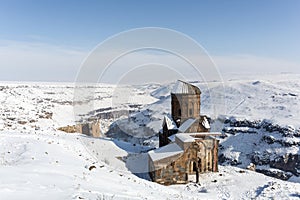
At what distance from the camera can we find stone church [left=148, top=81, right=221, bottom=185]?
891 inches

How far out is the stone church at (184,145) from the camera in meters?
22.6

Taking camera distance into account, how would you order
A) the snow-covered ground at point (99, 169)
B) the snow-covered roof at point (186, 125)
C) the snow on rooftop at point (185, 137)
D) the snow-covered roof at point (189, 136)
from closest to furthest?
1. the snow-covered ground at point (99, 169)
2. the snow on rooftop at point (185, 137)
3. the snow-covered roof at point (189, 136)
4. the snow-covered roof at point (186, 125)

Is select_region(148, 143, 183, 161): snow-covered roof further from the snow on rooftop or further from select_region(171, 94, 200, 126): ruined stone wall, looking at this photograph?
select_region(171, 94, 200, 126): ruined stone wall

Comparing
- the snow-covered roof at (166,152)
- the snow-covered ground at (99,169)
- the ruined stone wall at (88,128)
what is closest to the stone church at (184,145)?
the snow-covered roof at (166,152)

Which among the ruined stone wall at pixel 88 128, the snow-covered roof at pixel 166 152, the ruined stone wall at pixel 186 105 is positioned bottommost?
the ruined stone wall at pixel 88 128

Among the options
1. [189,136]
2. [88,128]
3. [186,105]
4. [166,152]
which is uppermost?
[186,105]

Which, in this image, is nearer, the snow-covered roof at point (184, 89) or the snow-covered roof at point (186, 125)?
Answer: the snow-covered roof at point (186, 125)

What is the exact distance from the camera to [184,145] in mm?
23406

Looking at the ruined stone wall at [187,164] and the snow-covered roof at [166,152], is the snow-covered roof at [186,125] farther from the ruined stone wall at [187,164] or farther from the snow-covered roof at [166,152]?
the snow-covered roof at [166,152]

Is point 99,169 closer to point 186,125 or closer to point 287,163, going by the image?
point 186,125

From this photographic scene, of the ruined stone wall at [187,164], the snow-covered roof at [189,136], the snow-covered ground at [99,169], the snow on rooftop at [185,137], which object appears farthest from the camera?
the snow-covered roof at [189,136]

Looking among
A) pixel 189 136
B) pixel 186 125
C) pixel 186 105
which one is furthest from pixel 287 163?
pixel 189 136

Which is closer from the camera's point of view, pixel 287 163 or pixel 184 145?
pixel 184 145

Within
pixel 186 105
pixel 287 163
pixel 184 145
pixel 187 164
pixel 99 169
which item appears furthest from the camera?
pixel 287 163
